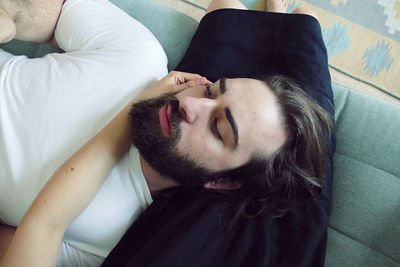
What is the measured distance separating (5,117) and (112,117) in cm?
34

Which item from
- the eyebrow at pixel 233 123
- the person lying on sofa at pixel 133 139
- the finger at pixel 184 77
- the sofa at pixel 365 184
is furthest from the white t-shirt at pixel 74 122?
the sofa at pixel 365 184

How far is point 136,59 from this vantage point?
3.19 ft

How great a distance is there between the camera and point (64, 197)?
755 millimetres

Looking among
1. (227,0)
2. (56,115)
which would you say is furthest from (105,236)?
(227,0)

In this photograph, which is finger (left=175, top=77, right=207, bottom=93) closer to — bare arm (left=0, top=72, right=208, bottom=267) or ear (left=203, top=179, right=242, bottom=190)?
bare arm (left=0, top=72, right=208, bottom=267)

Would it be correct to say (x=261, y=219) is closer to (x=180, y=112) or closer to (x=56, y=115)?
(x=180, y=112)

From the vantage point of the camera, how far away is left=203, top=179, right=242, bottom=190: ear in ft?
3.02

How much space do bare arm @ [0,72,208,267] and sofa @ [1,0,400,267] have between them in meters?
0.84

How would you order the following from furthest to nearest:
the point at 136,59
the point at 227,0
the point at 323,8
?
the point at 323,8
the point at 227,0
the point at 136,59

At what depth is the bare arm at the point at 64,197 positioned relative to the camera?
702mm

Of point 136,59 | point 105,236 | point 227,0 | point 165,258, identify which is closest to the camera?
point 165,258

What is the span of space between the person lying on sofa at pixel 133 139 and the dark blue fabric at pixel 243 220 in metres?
0.07

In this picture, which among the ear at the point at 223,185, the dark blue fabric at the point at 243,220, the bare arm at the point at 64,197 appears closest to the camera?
the bare arm at the point at 64,197

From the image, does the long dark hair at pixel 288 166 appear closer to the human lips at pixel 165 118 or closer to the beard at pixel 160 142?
the beard at pixel 160 142
